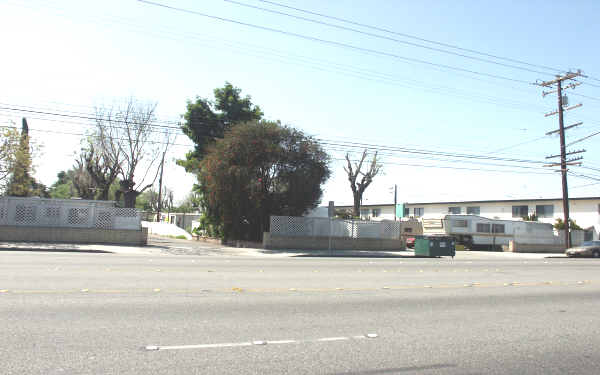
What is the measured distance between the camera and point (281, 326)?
6.40 metres

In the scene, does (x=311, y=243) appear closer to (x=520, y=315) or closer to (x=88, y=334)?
(x=520, y=315)

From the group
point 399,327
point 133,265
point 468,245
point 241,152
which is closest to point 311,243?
point 241,152

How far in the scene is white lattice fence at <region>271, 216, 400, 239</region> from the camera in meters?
26.3

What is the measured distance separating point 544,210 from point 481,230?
45.7 feet

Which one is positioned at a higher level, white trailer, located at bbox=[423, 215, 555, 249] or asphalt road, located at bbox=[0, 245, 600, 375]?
white trailer, located at bbox=[423, 215, 555, 249]

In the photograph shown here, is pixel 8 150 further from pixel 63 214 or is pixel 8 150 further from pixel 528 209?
pixel 528 209

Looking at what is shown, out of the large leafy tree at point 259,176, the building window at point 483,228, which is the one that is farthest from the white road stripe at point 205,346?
the building window at point 483,228

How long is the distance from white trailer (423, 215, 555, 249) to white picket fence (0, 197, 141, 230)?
23683 millimetres

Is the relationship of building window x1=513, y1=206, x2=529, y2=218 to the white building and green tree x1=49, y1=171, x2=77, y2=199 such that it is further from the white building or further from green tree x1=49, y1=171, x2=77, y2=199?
green tree x1=49, y1=171, x2=77, y2=199

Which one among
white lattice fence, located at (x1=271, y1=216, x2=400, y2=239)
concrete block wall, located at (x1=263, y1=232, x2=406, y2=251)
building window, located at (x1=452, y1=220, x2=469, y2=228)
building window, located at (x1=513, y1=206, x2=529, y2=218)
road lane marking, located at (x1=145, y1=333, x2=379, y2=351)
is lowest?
road lane marking, located at (x1=145, y1=333, x2=379, y2=351)

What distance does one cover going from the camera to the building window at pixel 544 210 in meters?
46.5

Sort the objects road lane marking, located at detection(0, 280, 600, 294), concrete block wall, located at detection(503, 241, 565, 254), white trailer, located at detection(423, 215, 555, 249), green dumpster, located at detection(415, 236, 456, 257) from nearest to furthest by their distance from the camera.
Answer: road lane marking, located at detection(0, 280, 600, 294), green dumpster, located at detection(415, 236, 456, 257), concrete block wall, located at detection(503, 241, 565, 254), white trailer, located at detection(423, 215, 555, 249)

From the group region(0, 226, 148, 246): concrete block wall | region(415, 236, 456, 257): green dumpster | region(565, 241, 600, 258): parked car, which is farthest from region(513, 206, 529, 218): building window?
region(0, 226, 148, 246): concrete block wall

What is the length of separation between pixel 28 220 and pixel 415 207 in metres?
44.4
